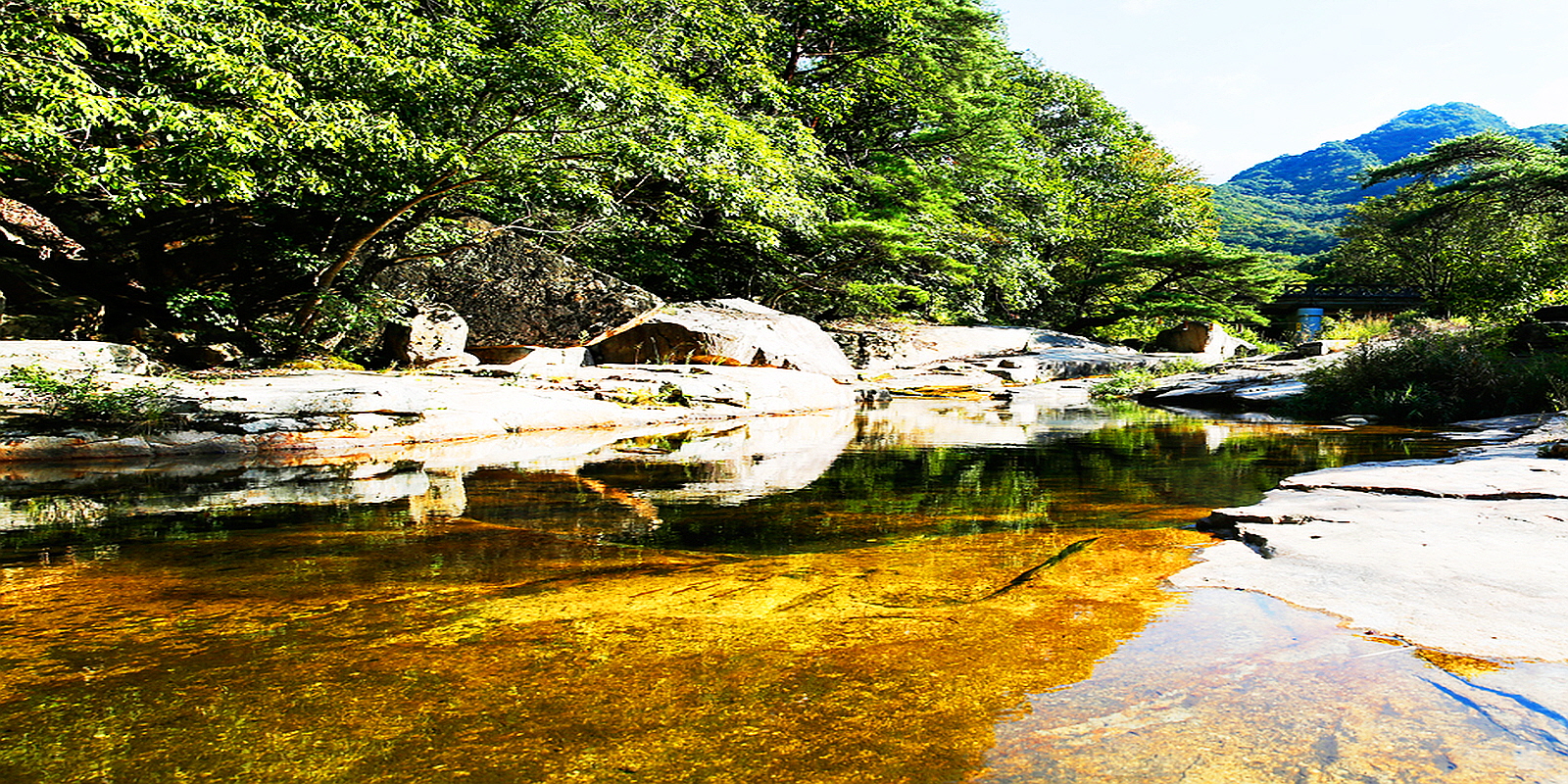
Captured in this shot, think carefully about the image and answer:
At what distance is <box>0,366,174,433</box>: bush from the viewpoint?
636 cm

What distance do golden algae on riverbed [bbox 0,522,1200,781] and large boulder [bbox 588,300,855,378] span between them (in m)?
9.91

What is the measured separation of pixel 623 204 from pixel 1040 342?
12035 mm

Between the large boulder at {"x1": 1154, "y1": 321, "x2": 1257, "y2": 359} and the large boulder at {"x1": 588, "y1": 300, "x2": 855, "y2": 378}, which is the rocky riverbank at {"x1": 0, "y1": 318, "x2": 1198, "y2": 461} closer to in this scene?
the large boulder at {"x1": 588, "y1": 300, "x2": 855, "y2": 378}

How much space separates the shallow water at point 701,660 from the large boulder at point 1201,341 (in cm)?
2086

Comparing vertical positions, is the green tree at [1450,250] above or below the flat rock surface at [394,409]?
above

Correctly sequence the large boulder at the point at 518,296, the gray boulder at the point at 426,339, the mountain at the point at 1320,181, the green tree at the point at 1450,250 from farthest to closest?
the mountain at the point at 1320,181
the green tree at the point at 1450,250
the large boulder at the point at 518,296
the gray boulder at the point at 426,339

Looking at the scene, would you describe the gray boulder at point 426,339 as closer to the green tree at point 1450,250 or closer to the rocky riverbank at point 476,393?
the rocky riverbank at point 476,393

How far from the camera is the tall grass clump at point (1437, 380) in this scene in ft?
25.8

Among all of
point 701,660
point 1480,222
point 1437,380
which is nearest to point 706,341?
point 1437,380

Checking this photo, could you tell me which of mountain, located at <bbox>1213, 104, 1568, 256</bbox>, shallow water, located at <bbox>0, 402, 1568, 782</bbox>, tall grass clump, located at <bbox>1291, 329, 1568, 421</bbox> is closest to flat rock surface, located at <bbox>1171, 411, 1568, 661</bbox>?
shallow water, located at <bbox>0, 402, 1568, 782</bbox>

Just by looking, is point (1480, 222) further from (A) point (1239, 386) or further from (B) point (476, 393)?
(B) point (476, 393)

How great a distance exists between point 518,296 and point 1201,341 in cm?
1894

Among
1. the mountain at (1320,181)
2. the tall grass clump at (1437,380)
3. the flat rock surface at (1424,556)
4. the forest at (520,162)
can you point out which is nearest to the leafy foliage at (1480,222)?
the forest at (520,162)

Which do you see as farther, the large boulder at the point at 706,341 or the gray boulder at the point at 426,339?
the large boulder at the point at 706,341
